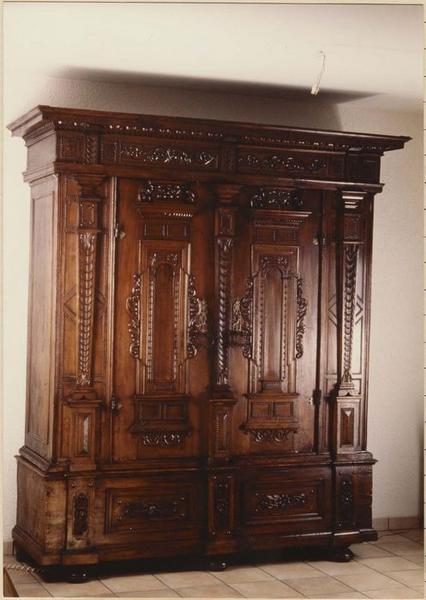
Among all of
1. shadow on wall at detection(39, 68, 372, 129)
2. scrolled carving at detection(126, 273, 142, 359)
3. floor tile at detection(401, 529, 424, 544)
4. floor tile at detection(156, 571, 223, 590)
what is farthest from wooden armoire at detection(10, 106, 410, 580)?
floor tile at detection(401, 529, 424, 544)

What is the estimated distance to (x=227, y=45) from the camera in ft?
16.2

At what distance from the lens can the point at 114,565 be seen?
541 cm

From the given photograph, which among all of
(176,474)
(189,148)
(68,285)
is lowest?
(176,474)

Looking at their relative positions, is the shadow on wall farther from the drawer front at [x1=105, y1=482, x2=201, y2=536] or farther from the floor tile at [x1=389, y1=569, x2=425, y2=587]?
the floor tile at [x1=389, y1=569, x2=425, y2=587]

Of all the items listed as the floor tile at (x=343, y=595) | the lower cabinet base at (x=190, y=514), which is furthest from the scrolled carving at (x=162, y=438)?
the floor tile at (x=343, y=595)

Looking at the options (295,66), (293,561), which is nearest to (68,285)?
(295,66)

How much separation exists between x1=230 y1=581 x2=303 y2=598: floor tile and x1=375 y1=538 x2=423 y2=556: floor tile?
3.41 ft

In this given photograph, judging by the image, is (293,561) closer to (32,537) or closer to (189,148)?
(32,537)

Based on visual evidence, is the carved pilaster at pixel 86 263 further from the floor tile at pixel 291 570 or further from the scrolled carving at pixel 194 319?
the floor tile at pixel 291 570

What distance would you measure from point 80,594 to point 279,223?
2.18 metres

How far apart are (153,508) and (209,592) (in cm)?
53

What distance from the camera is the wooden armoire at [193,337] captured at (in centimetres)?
515

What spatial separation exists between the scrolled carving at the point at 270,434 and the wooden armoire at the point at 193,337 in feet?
0.04

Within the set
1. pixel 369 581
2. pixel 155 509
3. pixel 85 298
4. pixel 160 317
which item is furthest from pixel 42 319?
pixel 369 581
